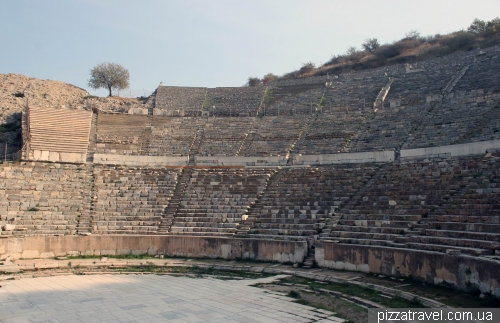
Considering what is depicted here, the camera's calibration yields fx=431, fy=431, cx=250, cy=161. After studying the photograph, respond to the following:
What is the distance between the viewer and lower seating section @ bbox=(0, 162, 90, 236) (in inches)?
672

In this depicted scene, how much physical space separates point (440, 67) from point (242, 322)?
25540 millimetres

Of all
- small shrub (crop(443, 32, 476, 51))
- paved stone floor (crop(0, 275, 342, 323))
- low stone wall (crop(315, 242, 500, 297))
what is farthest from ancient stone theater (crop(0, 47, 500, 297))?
small shrub (crop(443, 32, 476, 51))

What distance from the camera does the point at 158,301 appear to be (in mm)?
10164

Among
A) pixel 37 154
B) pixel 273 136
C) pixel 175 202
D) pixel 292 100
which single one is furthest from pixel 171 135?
pixel 292 100

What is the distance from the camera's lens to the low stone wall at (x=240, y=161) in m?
23.4

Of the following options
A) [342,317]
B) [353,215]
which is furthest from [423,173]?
[342,317]

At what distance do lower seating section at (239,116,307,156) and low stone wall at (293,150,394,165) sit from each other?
1312mm

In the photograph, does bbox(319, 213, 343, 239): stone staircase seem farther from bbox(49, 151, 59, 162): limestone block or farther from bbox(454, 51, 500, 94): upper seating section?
bbox(49, 151, 59, 162): limestone block

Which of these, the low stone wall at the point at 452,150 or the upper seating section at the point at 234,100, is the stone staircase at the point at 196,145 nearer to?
the upper seating section at the point at 234,100

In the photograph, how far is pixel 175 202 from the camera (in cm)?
1931

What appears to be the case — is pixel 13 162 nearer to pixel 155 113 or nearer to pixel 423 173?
pixel 155 113

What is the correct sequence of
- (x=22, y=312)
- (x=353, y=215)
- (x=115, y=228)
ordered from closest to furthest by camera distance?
1. (x=22, y=312)
2. (x=353, y=215)
3. (x=115, y=228)

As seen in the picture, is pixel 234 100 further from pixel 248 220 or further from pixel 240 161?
pixel 248 220

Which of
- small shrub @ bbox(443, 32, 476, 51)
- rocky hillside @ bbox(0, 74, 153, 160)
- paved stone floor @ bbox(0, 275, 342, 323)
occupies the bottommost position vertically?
paved stone floor @ bbox(0, 275, 342, 323)
